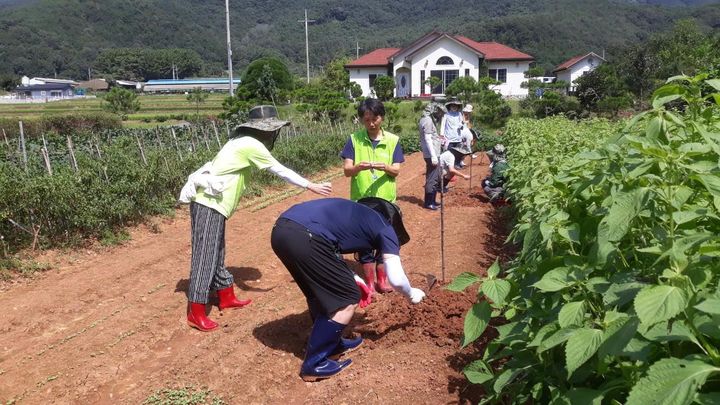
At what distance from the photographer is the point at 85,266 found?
5922 millimetres

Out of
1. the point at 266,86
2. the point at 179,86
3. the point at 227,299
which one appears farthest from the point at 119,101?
the point at 179,86

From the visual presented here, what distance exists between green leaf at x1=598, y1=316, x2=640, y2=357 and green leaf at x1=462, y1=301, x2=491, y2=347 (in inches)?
29.3

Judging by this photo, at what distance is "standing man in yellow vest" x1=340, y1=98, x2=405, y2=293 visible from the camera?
175 inches

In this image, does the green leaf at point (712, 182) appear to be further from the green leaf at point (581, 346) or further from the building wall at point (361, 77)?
the building wall at point (361, 77)

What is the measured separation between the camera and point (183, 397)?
3322mm

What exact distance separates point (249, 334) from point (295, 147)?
29.2ft

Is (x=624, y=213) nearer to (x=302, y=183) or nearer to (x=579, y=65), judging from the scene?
(x=302, y=183)

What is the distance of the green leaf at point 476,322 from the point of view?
228 cm

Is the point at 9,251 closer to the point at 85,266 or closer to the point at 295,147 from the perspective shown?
the point at 85,266

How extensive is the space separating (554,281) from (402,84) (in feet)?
141

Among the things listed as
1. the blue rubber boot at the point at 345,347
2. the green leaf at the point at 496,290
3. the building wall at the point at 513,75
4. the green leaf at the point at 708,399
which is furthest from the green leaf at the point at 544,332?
the building wall at the point at 513,75

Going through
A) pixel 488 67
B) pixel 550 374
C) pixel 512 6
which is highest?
pixel 512 6

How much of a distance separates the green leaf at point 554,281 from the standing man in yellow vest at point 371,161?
8.20 feet

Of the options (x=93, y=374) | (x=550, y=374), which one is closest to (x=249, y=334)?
(x=93, y=374)
